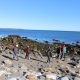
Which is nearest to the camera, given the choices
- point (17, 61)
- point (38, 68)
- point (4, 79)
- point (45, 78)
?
point (4, 79)

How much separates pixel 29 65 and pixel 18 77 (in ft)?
26.4

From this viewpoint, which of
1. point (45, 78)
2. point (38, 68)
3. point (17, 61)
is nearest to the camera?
point (45, 78)

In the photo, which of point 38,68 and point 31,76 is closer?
point 31,76

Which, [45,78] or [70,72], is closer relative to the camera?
[45,78]

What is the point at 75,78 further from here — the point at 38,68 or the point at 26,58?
the point at 26,58

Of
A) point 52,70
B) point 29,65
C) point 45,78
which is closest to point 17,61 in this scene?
→ point 29,65

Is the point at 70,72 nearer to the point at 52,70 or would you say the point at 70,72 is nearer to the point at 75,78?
the point at 52,70

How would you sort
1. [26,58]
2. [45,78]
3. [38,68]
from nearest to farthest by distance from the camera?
[45,78] → [38,68] → [26,58]

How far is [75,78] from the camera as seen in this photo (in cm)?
2300

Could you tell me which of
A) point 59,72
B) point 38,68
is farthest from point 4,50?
point 59,72

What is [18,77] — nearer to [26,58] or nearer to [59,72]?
[59,72]

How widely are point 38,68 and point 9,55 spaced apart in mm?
7368

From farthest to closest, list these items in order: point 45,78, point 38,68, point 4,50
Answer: point 4,50 → point 38,68 → point 45,78

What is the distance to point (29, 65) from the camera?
97.0 feet
